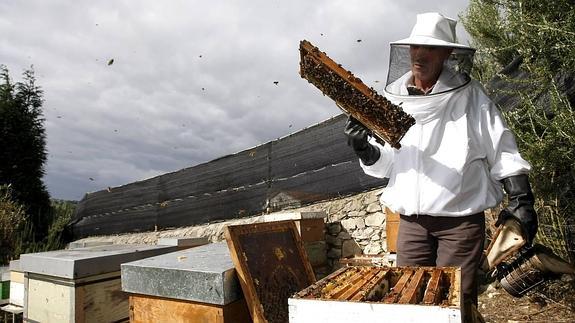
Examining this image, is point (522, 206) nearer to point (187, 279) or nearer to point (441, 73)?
point (441, 73)

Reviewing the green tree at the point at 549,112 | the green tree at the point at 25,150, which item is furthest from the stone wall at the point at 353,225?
the green tree at the point at 25,150

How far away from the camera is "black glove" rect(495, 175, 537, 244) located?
1.86m

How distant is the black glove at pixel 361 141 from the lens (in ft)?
6.99

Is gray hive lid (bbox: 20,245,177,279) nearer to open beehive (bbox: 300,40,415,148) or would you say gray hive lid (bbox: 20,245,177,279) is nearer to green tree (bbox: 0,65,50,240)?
open beehive (bbox: 300,40,415,148)

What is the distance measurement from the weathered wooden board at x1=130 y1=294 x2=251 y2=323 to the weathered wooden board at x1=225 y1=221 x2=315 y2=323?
0.12m

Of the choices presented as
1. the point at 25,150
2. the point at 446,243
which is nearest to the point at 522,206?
the point at 446,243

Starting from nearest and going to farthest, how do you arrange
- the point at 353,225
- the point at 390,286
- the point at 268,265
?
the point at 390,286 → the point at 268,265 → the point at 353,225

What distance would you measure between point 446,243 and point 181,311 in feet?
4.27

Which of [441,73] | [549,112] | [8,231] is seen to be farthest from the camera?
[8,231]

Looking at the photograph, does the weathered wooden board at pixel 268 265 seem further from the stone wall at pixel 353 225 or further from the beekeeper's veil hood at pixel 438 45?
the stone wall at pixel 353 225

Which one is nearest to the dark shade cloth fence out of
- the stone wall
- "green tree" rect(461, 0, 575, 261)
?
the stone wall

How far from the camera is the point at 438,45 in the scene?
6.33ft

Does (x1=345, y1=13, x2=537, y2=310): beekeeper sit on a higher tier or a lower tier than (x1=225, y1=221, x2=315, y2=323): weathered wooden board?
higher

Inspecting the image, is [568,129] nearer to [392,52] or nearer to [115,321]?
[392,52]
